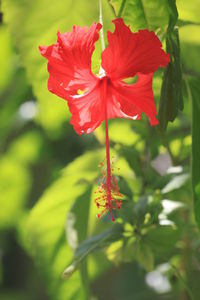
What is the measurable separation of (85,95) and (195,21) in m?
0.19

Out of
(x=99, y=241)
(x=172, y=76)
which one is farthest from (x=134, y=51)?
(x=99, y=241)

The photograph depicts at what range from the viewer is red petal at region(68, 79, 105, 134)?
0.73m

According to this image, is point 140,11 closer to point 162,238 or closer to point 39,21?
point 39,21

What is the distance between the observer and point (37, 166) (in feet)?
5.95

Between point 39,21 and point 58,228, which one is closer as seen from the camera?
point 39,21

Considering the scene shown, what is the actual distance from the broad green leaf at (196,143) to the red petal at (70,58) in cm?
14

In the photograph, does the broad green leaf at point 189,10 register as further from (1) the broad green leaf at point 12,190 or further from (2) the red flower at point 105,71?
(1) the broad green leaf at point 12,190

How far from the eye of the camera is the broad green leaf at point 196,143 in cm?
73

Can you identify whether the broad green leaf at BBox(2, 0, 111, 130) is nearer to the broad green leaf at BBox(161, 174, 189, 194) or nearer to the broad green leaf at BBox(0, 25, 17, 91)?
the broad green leaf at BBox(161, 174, 189, 194)

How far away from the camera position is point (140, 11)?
27.2 inches

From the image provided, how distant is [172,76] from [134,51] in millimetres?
51

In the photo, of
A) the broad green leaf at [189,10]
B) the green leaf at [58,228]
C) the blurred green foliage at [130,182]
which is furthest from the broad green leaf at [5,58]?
the broad green leaf at [189,10]

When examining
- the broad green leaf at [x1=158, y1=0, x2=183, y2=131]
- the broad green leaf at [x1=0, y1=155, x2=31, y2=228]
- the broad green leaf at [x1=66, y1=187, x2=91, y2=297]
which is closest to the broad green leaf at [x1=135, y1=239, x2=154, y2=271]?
the broad green leaf at [x1=66, y1=187, x2=91, y2=297]

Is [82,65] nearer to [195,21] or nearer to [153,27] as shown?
[153,27]
